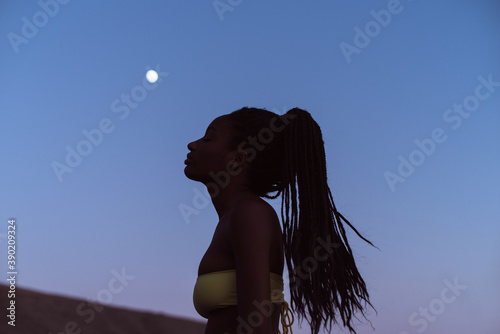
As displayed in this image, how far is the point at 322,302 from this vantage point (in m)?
2.89

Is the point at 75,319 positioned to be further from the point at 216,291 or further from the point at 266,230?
the point at 266,230

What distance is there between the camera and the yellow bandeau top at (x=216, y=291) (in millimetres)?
2717

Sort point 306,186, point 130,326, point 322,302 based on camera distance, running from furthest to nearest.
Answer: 1. point 130,326
2. point 306,186
3. point 322,302

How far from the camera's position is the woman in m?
2.62

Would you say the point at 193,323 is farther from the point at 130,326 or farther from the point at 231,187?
the point at 231,187

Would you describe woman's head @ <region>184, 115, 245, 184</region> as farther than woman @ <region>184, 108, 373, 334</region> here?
Yes

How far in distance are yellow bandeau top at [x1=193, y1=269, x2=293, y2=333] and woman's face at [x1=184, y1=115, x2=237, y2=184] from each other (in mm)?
641

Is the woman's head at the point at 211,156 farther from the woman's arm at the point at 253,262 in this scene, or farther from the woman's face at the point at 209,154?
the woman's arm at the point at 253,262

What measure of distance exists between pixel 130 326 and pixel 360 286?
17205 mm

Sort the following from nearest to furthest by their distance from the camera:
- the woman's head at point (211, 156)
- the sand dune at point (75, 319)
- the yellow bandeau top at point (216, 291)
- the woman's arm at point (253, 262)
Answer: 1. the woman's arm at point (253, 262)
2. the yellow bandeau top at point (216, 291)
3. the woman's head at point (211, 156)
4. the sand dune at point (75, 319)

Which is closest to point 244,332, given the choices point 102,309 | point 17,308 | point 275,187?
point 275,187

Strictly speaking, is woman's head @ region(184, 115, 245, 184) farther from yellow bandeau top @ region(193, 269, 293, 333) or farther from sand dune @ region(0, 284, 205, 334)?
sand dune @ region(0, 284, 205, 334)

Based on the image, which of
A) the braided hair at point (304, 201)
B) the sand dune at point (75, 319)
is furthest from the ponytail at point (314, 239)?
the sand dune at point (75, 319)

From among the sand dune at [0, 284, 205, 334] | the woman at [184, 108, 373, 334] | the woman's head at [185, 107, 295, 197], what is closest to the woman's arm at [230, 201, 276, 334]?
the woman at [184, 108, 373, 334]
